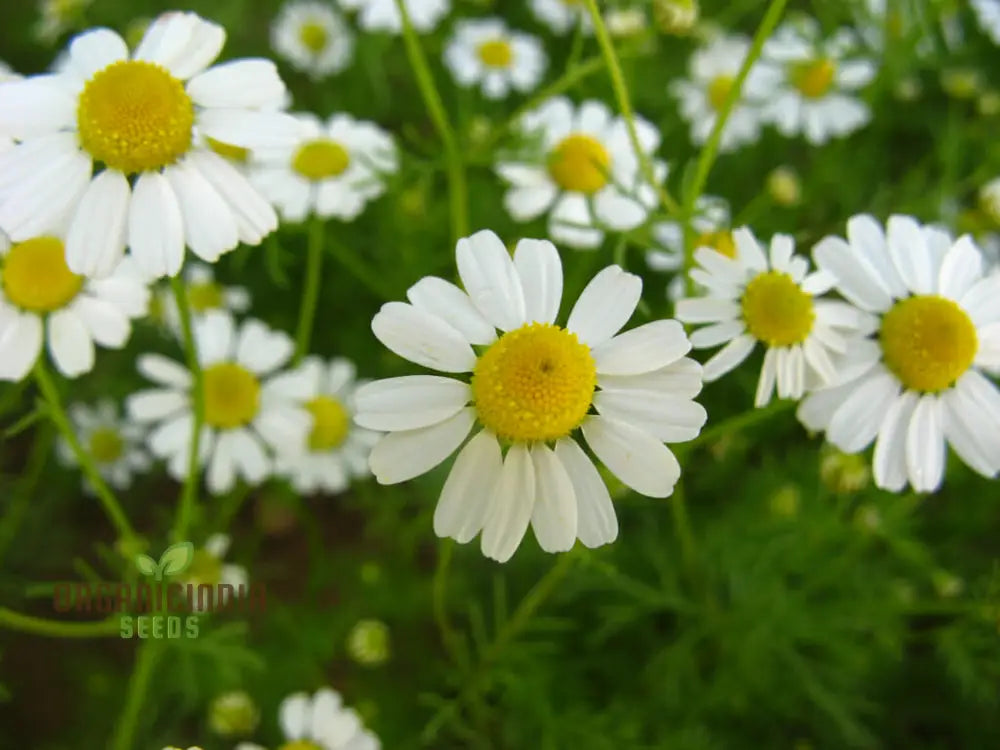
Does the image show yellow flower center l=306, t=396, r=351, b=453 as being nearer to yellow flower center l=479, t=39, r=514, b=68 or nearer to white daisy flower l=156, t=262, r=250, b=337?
white daisy flower l=156, t=262, r=250, b=337

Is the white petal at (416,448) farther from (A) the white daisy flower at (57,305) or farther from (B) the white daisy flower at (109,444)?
(B) the white daisy flower at (109,444)

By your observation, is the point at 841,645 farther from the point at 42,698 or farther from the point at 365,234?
the point at 42,698

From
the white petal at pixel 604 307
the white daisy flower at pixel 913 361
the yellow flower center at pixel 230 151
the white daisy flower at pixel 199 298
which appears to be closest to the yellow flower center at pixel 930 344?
the white daisy flower at pixel 913 361

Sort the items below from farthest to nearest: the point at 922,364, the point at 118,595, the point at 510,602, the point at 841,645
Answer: the point at 510,602
the point at 841,645
the point at 118,595
the point at 922,364

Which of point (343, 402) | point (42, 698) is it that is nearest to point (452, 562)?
point (343, 402)

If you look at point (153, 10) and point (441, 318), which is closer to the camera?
point (441, 318)

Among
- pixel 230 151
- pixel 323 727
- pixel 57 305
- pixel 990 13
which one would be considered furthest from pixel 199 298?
pixel 990 13

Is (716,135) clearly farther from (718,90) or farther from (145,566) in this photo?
(718,90)
